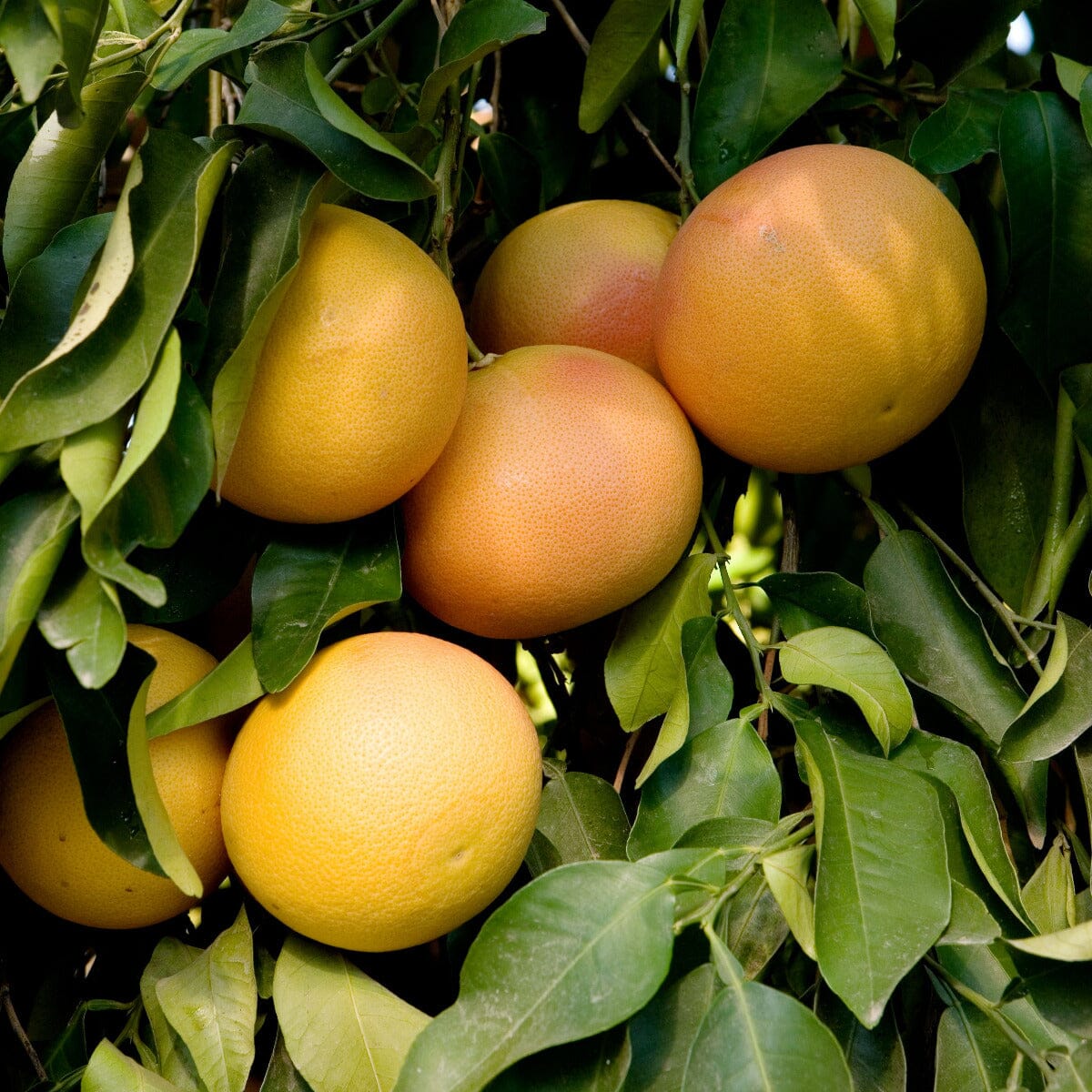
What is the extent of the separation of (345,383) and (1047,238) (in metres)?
0.49

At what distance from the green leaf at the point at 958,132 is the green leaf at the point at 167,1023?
719mm

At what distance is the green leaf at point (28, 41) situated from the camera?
1.80 ft

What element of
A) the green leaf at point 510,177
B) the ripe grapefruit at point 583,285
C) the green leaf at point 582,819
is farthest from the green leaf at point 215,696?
the green leaf at point 510,177

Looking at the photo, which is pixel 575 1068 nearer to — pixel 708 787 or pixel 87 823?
pixel 708 787

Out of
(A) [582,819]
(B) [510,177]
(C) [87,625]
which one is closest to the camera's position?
(C) [87,625]

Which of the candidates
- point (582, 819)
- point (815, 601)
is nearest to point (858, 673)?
A: point (815, 601)

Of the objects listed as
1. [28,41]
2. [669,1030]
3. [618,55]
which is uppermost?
[28,41]

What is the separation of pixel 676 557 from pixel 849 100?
430mm

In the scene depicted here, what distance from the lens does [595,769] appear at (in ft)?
3.06

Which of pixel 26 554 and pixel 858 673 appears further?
pixel 858 673

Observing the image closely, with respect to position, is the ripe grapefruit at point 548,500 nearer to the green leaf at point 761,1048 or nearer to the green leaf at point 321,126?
the green leaf at point 321,126

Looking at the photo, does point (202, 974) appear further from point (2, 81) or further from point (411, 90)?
point (411, 90)

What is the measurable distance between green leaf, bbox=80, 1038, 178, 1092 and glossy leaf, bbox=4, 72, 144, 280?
0.48 meters

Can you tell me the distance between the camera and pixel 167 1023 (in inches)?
27.9
